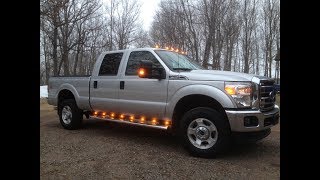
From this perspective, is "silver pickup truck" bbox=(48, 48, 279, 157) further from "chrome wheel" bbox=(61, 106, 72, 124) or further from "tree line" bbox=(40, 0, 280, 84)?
"tree line" bbox=(40, 0, 280, 84)

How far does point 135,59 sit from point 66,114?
260 centimetres

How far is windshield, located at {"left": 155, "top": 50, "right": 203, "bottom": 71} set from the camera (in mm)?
6625

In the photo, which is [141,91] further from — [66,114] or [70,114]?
[66,114]

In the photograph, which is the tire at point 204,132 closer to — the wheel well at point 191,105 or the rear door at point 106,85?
the wheel well at point 191,105

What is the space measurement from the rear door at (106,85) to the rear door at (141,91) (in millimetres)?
226

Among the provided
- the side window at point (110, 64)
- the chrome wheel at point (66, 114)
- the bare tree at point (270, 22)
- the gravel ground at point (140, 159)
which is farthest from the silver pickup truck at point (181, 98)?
the bare tree at point (270, 22)

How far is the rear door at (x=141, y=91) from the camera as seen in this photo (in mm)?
6398

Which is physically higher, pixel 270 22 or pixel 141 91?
pixel 270 22

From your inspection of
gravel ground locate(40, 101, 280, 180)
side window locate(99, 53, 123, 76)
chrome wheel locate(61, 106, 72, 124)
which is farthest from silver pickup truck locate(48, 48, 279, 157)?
gravel ground locate(40, 101, 280, 180)

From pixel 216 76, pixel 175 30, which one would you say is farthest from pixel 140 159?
pixel 175 30

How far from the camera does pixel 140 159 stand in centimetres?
563

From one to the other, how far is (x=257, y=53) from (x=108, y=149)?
3821cm

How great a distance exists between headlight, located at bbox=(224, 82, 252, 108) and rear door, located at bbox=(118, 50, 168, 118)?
1328mm

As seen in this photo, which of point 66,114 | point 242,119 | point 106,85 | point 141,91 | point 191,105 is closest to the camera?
point 242,119
